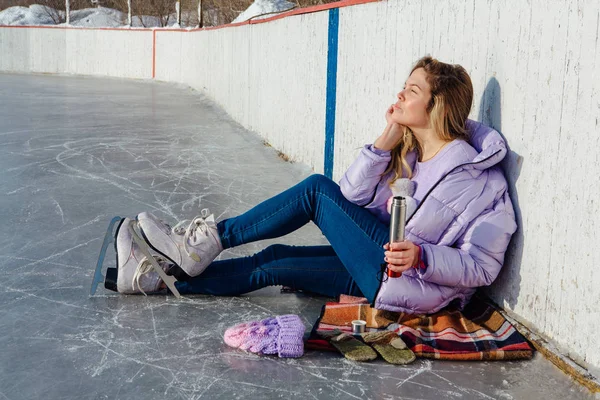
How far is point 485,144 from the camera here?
3092 mm

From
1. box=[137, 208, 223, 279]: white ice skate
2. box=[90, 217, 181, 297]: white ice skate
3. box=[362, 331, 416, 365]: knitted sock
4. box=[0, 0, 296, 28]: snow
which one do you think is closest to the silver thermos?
box=[362, 331, 416, 365]: knitted sock

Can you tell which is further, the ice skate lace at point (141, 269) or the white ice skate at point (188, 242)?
the ice skate lace at point (141, 269)

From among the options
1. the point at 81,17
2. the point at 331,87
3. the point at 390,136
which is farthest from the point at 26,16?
the point at 390,136

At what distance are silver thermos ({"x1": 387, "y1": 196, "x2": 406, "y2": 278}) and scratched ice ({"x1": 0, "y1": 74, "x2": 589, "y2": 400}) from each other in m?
0.45

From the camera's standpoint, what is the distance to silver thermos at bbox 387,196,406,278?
249 centimetres

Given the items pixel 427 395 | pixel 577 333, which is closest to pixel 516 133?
pixel 577 333

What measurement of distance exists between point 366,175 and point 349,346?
0.68 m

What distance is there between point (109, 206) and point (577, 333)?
134 inches

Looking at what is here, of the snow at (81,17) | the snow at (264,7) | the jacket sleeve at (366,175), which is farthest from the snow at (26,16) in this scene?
the jacket sleeve at (366,175)

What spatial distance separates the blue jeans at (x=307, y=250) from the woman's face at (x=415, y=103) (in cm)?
37

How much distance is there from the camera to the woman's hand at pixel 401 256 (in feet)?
8.73

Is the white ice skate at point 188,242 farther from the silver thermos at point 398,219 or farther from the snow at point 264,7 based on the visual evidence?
the snow at point 264,7

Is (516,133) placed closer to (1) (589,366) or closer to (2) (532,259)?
(2) (532,259)

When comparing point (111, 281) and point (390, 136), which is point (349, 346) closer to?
point (390, 136)
